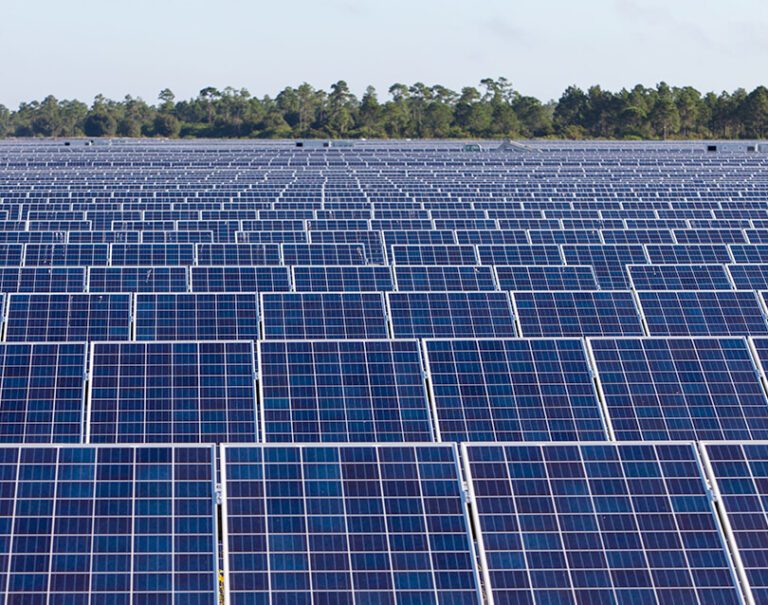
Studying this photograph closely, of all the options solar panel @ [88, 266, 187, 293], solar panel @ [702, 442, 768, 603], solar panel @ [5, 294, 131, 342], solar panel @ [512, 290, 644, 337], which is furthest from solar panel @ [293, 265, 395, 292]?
solar panel @ [702, 442, 768, 603]

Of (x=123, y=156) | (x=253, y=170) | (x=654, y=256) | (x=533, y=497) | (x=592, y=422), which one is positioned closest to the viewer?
(x=533, y=497)

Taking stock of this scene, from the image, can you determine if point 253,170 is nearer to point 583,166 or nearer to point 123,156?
point 123,156

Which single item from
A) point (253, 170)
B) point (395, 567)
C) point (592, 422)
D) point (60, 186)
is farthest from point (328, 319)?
point (253, 170)

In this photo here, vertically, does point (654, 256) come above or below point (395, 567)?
above

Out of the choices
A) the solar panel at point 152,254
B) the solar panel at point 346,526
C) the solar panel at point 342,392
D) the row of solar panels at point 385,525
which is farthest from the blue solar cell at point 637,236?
the solar panel at point 346,526

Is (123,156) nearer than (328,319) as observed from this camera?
No

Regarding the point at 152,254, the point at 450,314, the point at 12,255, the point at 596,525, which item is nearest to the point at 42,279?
the point at 12,255
